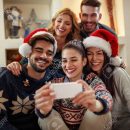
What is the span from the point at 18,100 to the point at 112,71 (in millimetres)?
656

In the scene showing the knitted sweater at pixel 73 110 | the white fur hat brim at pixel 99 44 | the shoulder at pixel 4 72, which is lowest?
the knitted sweater at pixel 73 110

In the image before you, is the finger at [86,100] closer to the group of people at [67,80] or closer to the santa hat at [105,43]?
the group of people at [67,80]

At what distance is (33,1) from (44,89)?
1739 millimetres

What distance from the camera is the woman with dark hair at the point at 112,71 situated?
1589 mm

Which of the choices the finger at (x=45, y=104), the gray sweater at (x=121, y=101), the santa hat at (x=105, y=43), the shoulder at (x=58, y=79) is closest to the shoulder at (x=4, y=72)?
the shoulder at (x=58, y=79)

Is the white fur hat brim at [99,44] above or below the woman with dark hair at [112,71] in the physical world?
above

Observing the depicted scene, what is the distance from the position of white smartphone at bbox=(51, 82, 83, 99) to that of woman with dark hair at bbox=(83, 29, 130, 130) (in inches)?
19.8

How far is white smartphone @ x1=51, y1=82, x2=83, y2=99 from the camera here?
3.60 ft

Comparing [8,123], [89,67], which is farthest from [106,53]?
[8,123]

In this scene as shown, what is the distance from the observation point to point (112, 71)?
1.66 meters

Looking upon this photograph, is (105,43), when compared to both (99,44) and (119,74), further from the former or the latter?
(119,74)

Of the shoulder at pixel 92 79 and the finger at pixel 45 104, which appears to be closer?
the finger at pixel 45 104

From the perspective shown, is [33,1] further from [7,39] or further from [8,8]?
[7,39]

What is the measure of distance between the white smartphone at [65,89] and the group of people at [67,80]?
60 mm
